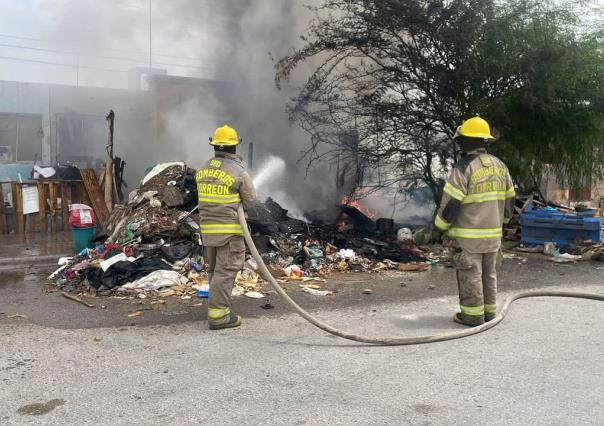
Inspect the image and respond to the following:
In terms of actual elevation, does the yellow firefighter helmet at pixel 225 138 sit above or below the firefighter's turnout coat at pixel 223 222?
above

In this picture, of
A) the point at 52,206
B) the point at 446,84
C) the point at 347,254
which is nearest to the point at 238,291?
the point at 347,254

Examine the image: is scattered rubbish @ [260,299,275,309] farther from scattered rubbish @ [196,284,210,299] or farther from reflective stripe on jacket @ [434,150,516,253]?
reflective stripe on jacket @ [434,150,516,253]

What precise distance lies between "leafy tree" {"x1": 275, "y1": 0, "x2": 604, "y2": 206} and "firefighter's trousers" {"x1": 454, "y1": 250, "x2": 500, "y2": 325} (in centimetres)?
393

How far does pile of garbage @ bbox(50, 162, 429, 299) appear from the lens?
208 inches

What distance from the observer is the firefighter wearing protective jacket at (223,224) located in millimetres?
3953

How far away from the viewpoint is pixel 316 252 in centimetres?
671

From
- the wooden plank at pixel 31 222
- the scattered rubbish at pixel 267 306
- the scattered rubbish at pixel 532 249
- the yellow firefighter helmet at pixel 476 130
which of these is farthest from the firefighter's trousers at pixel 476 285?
the wooden plank at pixel 31 222

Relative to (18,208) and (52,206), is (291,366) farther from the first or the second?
(18,208)

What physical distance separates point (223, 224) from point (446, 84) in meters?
5.07

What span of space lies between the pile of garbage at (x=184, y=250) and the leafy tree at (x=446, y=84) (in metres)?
1.65

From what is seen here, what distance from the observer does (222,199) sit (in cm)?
402

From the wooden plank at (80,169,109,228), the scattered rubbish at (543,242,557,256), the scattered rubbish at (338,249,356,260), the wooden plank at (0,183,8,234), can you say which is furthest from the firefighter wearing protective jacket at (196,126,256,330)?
the wooden plank at (0,183,8,234)

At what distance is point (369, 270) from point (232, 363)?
138 inches

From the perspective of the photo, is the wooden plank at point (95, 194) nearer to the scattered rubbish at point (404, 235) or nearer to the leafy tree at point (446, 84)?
the leafy tree at point (446, 84)
